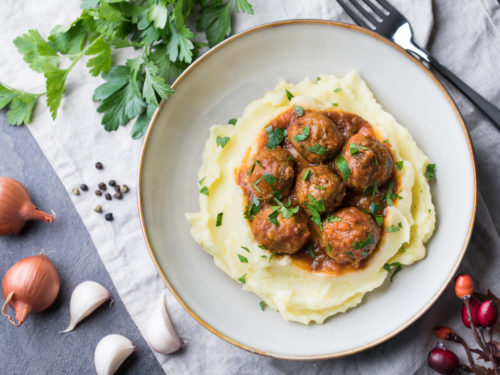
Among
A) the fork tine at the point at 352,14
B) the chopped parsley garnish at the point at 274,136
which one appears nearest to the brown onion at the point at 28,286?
the chopped parsley garnish at the point at 274,136

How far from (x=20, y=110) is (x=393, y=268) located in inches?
194

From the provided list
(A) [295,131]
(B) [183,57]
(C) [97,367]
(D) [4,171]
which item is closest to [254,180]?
(A) [295,131]

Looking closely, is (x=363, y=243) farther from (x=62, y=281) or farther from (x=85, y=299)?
(x=62, y=281)

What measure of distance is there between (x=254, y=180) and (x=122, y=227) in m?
1.97

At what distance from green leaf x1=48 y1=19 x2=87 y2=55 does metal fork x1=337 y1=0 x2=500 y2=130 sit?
3154 millimetres

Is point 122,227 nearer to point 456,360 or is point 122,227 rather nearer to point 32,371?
point 32,371

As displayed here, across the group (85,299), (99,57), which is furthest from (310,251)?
(99,57)

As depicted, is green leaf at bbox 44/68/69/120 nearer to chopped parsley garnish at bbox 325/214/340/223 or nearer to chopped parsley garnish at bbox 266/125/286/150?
chopped parsley garnish at bbox 266/125/286/150

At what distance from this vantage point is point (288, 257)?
15.9ft

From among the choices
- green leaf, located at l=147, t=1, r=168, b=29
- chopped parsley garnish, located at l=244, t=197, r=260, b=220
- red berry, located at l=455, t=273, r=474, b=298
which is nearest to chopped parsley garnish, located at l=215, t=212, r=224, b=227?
chopped parsley garnish, located at l=244, t=197, r=260, b=220

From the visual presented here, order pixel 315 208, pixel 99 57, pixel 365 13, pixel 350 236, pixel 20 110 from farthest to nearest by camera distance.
Result: 1. pixel 20 110
2. pixel 365 13
3. pixel 99 57
4. pixel 315 208
5. pixel 350 236

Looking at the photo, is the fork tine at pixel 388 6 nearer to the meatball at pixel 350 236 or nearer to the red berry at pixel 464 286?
the meatball at pixel 350 236

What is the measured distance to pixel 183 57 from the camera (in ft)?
16.8

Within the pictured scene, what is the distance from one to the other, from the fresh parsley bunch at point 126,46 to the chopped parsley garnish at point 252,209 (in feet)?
4.97
